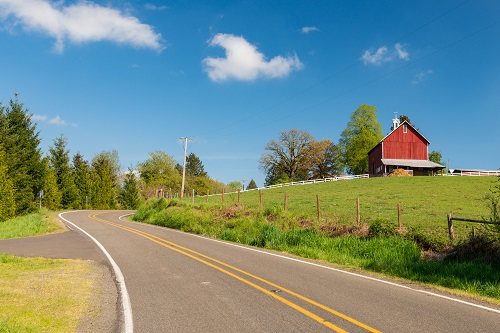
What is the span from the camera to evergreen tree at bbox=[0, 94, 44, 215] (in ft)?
138

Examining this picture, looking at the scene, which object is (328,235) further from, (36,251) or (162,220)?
(162,220)

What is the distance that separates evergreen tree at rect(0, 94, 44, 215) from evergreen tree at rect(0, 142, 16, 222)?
3311 mm

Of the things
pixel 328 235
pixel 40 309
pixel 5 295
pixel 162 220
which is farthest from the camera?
pixel 162 220

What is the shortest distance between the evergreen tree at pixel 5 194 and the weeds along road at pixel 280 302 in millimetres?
31155

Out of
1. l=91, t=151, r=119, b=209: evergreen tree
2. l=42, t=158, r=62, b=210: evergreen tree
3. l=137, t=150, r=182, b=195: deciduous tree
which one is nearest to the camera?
l=42, t=158, r=62, b=210: evergreen tree

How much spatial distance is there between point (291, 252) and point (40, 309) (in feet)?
34.0

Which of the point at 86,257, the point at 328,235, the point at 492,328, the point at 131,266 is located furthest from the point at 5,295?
the point at 328,235

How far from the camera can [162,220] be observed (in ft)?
103

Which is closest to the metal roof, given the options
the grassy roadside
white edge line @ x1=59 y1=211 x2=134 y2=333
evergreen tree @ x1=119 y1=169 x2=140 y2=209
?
evergreen tree @ x1=119 y1=169 x2=140 y2=209

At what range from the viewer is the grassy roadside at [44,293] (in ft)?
19.4

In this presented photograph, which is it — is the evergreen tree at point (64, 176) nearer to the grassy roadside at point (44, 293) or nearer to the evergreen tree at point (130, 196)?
the evergreen tree at point (130, 196)

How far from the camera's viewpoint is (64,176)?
Answer: 2410 inches

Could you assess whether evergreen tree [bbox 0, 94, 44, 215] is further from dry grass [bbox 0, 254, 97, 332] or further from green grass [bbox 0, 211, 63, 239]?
dry grass [bbox 0, 254, 97, 332]

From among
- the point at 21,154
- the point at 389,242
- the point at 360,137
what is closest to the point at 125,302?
the point at 389,242
